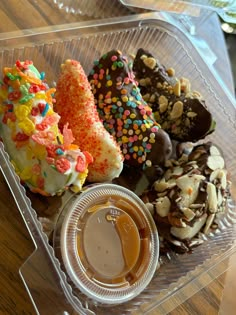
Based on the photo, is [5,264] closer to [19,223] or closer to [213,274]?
[19,223]

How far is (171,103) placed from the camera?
1069mm

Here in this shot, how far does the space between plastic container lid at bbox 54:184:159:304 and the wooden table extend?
2.9 inches

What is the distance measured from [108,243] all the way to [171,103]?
1.06 ft

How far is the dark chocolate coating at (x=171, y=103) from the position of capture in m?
1.07

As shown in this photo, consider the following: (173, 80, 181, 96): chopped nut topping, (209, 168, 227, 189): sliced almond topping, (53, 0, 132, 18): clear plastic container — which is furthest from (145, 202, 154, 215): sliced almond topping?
(53, 0, 132, 18): clear plastic container

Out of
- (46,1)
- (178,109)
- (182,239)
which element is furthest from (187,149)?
(46,1)

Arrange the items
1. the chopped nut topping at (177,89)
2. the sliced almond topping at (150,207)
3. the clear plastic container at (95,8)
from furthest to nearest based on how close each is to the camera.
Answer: the clear plastic container at (95,8), the chopped nut topping at (177,89), the sliced almond topping at (150,207)

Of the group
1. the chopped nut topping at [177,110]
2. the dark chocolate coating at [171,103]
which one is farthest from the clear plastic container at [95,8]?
the chopped nut topping at [177,110]

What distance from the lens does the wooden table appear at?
87 cm

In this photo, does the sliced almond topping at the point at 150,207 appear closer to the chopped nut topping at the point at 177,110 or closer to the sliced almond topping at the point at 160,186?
the sliced almond topping at the point at 160,186

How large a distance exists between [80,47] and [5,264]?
18.5 inches

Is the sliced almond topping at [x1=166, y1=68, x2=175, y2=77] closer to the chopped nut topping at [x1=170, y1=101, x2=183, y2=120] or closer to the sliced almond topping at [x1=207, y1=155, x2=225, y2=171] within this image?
the chopped nut topping at [x1=170, y1=101, x2=183, y2=120]

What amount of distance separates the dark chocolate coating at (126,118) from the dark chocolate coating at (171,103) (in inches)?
2.1

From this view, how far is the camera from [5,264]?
2.89 ft
